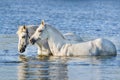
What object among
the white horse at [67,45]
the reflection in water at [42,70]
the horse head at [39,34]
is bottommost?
the reflection in water at [42,70]

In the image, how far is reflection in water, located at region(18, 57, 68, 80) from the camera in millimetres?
20109

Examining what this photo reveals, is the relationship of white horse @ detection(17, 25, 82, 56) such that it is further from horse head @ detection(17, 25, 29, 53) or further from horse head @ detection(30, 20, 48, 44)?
horse head @ detection(30, 20, 48, 44)

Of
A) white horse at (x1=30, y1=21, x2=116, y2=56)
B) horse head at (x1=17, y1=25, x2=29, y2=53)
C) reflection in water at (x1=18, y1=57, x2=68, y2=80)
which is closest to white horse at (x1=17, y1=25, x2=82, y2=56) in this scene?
horse head at (x1=17, y1=25, x2=29, y2=53)

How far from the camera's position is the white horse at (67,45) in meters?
25.9

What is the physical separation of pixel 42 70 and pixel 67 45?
429cm

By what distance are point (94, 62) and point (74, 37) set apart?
3.08 meters

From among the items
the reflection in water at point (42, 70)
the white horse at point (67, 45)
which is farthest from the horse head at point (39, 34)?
the reflection in water at point (42, 70)

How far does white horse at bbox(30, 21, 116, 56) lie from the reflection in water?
1.04m

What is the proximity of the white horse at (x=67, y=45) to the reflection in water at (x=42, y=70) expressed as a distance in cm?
104

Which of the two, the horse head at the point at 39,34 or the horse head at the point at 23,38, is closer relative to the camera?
the horse head at the point at 39,34

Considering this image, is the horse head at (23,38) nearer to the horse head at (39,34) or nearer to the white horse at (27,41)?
the white horse at (27,41)

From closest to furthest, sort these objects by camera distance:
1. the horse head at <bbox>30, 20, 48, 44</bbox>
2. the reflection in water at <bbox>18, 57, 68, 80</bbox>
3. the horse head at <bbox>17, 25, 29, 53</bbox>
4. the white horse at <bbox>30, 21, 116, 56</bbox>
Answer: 1. the reflection in water at <bbox>18, 57, 68, 80</bbox>
2. the white horse at <bbox>30, 21, 116, 56</bbox>
3. the horse head at <bbox>30, 20, 48, 44</bbox>
4. the horse head at <bbox>17, 25, 29, 53</bbox>

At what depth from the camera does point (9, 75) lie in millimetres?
20625

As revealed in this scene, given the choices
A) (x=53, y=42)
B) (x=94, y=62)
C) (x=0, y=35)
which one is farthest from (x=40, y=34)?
(x=0, y=35)
